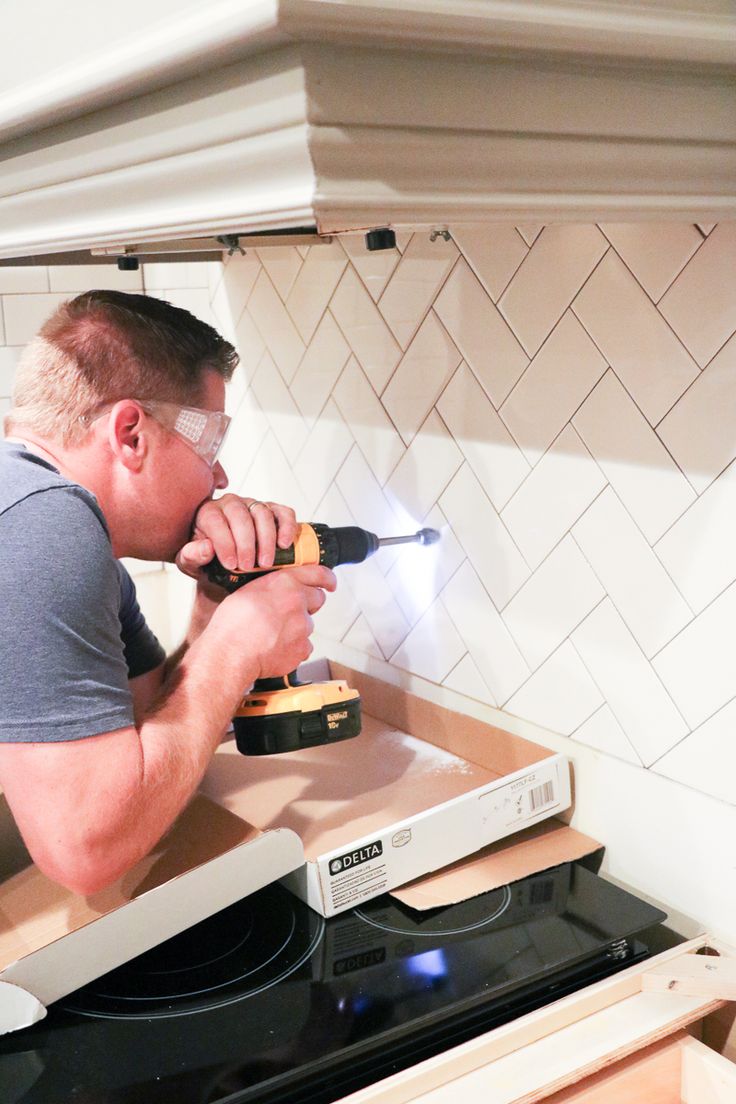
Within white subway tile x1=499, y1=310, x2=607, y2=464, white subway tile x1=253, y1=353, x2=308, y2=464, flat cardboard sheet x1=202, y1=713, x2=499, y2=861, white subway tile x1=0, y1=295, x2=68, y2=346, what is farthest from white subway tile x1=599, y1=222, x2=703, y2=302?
white subway tile x1=0, y1=295, x2=68, y2=346

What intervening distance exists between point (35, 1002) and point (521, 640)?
29.4 inches

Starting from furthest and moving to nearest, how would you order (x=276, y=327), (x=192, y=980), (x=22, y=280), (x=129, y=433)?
(x=22, y=280) < (x=276, y=327) < (x=129, y=433) < (x=192, y=980)

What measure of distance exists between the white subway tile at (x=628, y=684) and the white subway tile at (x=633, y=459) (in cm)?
14

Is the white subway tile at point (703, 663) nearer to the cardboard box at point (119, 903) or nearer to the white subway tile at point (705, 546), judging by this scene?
the white subway tile at point (705, 546)

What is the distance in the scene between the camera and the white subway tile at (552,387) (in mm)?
1186

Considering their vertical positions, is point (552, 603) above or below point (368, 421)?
below

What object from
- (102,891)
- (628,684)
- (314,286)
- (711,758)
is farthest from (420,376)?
(102,891)

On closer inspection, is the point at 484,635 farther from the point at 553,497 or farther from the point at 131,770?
the point at 131,770

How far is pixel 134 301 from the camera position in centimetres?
125

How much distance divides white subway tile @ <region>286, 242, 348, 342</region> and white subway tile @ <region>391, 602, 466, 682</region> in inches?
21.9

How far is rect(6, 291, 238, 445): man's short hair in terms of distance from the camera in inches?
45.8

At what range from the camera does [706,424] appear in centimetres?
105

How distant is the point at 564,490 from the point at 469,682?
1.22ft

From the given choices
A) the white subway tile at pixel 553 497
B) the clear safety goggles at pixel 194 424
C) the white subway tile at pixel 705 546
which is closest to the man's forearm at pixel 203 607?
the clear safety goggles at pixel 194 424
